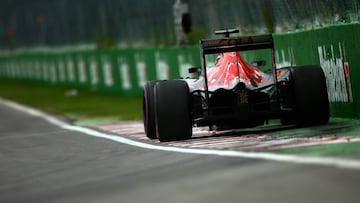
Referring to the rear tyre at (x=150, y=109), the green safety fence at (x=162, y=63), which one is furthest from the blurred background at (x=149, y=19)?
the rear tyre at (x=150, y=109)

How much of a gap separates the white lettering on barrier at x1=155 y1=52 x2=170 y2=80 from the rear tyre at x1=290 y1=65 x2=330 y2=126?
12.0 metres

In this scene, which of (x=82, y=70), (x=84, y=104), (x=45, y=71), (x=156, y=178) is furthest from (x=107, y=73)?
(x=156, y=178)

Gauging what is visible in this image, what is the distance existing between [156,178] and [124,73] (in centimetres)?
2163

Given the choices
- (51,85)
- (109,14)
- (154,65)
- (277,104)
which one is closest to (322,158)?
(277,104)

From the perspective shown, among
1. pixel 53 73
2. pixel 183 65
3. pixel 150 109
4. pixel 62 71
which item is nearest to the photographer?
pixel 150 109

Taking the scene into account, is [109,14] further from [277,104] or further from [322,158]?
[322,158]

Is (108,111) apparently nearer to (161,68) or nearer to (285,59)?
(161,68)

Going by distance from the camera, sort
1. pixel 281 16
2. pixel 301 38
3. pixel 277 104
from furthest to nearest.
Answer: pixel 281 16, pixel 301 38, pixel 277 104

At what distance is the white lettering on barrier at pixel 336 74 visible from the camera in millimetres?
13977

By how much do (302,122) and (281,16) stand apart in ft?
14.3

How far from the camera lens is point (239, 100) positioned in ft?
43.9

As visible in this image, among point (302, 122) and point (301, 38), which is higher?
point (301, 38)

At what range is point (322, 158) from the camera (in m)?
9.01

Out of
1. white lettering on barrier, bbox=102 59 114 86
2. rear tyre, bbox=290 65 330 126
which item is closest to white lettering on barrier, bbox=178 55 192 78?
white lettering on barrier, bbox=102 59 114 86
